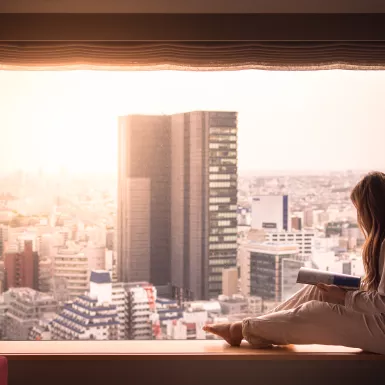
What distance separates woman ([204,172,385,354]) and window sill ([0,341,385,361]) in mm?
68

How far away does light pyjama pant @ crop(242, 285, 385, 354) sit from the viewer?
10.3 feet

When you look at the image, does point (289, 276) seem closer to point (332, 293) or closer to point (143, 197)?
point (332, 293)

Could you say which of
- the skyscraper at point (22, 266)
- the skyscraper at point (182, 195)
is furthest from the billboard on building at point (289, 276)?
the skyscraper at point (22, 266)

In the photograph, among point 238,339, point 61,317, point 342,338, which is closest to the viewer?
point 342,338

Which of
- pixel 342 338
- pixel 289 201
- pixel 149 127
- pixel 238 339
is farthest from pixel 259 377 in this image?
→ pixel 149 127

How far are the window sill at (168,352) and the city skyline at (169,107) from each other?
977mm

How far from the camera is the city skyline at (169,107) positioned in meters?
3.73

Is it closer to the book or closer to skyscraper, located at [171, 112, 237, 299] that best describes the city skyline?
skyscraper, located at [171, 112, 237, 299]

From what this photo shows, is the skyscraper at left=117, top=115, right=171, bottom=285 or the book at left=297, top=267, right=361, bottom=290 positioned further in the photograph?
the skyscraper at left=117, top=115, right=171, bottom=285

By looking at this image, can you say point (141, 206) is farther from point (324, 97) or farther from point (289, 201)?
point (324, 97)

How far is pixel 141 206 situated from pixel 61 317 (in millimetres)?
773

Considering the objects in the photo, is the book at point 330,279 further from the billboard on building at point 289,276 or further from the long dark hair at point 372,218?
the billboard on building at point 289,276

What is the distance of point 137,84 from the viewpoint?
12.3ft

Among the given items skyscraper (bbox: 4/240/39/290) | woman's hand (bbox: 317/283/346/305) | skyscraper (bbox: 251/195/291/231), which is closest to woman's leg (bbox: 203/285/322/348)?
woman's hand (bbox: 317/283/346/305)
